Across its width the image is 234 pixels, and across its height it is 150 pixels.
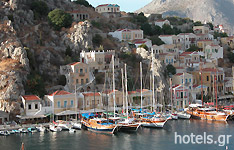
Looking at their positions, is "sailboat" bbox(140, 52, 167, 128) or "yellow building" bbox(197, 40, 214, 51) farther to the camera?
"yellow building" bbox(197, 40, 214, 51)

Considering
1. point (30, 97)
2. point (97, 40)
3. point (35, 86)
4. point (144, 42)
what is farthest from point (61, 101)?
point (144, 42)

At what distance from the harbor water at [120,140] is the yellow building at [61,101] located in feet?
26.3

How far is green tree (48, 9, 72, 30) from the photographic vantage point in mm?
106831

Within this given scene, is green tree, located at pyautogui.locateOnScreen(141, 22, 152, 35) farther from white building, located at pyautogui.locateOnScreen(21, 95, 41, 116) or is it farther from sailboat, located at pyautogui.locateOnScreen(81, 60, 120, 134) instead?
sailboat, located at pyautogui.locateOnScreen(81, 60, 120, 134)

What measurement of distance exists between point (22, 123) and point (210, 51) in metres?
64.4

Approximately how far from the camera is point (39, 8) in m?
110

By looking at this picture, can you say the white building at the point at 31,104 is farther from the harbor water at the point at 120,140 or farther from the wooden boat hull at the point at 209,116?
the wooden boat hull at the point at 209,116

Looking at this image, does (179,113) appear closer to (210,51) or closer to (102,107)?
(102,107)

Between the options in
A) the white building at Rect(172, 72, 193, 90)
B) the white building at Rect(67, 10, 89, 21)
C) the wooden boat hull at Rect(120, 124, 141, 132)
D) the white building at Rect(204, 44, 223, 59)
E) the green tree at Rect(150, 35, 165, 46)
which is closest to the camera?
the wooden boat hull at Rect(120, 124, 141, 132)

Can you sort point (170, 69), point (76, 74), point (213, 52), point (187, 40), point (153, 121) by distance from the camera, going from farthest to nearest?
point (187, 40), point (213, 52), point (170, 69), point (76, 74), point (153, 121)

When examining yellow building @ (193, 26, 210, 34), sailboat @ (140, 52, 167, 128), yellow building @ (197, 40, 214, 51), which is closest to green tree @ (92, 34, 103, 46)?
sailboat @ (140, 52, 167, 128)

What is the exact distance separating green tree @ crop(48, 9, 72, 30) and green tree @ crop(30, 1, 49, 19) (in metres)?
3.62

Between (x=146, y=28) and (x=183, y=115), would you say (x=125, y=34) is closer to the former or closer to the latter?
(x=146, y=28)

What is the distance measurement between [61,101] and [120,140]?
A: 696 inches
